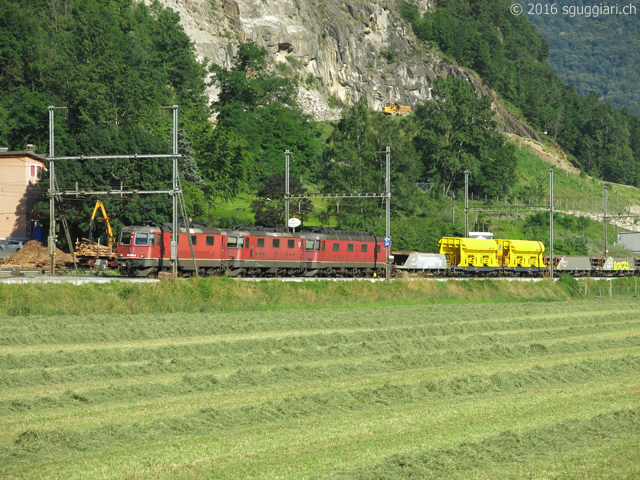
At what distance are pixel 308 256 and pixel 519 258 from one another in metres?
24.3

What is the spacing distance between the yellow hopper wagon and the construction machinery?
111m

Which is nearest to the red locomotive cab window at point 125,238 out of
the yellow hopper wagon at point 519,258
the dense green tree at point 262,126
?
the yellow hopper wagon at point 519,258

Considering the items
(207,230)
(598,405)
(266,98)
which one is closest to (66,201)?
(207,230)

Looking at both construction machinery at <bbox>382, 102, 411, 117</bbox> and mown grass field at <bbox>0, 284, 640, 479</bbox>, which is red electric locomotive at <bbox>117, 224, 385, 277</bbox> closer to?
mown grass field at <bbox>0, 284, 640, 479</bbox>

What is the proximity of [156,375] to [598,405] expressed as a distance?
11854mm

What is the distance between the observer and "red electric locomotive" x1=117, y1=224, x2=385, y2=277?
50.2 m

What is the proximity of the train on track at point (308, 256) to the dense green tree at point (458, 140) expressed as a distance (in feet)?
162

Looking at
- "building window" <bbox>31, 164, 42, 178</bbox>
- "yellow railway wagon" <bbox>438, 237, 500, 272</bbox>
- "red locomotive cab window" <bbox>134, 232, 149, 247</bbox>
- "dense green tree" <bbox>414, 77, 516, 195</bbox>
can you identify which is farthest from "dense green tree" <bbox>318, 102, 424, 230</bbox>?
"red locomotive cab window" <bbox>134, 232, 149, 247</bbox>

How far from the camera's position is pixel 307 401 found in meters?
18.3

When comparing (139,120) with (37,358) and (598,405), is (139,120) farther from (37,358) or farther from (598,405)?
(598,405)

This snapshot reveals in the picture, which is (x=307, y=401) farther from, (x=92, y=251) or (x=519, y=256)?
(x=519, y=256)

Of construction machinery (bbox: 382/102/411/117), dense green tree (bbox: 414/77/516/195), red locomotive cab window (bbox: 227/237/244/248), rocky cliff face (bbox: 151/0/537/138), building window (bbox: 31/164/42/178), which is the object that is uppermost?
A: rocky cliff face (bbox: 151/0/537/138)

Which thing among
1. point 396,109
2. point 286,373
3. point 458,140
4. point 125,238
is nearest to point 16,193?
point 125,238

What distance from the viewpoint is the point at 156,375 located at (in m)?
22.2
